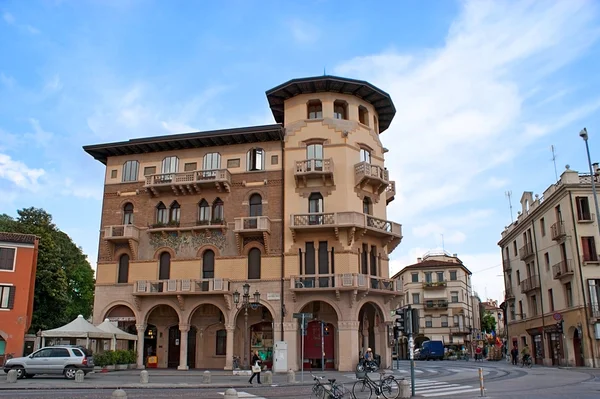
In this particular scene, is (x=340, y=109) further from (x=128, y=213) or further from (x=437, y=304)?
(x=437, y=304)

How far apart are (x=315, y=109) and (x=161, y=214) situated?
1311 cm

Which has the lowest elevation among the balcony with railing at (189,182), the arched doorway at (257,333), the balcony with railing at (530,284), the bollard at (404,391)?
the bollard at (404,391)

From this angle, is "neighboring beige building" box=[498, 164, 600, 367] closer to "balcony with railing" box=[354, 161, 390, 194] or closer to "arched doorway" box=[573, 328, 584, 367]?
"arched doorway" box=[573, 328, 584, 367]

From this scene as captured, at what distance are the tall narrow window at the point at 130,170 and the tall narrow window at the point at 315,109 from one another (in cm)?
1302

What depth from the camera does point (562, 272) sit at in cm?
3984

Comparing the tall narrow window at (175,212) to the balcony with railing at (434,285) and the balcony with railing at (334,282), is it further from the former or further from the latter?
the balcony with railing at (434,285)

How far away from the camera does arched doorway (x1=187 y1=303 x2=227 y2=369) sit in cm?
3628

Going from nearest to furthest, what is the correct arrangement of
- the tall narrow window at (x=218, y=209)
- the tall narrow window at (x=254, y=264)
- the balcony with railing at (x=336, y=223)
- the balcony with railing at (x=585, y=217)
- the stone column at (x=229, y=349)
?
the balcony with railing at (x=336, y=223)
the stone column at (x=229, y=349)
the tall narrow window at (x=254, y=264)
the tall narrow window at (x=218, y=209)
the balcony with railing at (x=585, y=217)

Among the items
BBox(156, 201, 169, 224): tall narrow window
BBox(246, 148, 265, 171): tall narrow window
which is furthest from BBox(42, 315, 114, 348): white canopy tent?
BBox(246, 148, 265, 171): tall narrow window

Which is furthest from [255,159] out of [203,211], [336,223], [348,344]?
[348,344]

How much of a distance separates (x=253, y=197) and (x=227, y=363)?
429 inches

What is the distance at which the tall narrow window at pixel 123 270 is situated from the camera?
3791 centimetres

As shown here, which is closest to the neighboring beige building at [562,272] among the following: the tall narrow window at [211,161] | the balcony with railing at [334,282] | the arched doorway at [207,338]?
the balcony with railing at [334,282]

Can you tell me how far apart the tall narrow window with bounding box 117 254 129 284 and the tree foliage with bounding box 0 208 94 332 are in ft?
32.8
